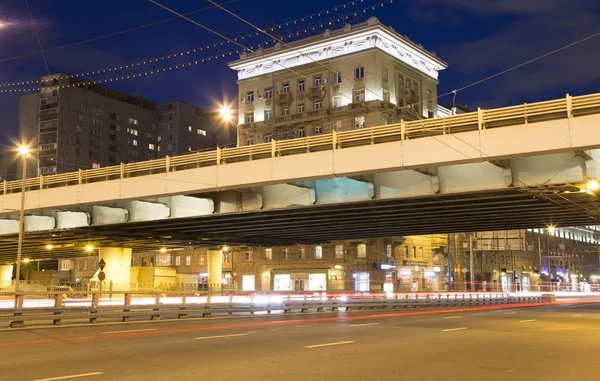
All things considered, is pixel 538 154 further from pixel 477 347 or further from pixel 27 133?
pixel 27 133

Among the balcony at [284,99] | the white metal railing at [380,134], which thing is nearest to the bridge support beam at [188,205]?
the white metal railing at [380,134]

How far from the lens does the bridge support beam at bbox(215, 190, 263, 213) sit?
32938 mm

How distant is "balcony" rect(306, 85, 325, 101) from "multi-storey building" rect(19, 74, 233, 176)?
52.5 metres

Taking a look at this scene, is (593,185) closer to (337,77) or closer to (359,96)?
(359,96)

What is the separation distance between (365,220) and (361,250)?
3450 centimetres

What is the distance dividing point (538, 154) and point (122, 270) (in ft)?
127

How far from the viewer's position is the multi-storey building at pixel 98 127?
118375 millimetres

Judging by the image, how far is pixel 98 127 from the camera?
4946 inches

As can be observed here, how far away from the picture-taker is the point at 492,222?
39.2m

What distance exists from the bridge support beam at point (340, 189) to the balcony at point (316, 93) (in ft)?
154

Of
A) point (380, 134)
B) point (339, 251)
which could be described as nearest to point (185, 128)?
point (339, 251)

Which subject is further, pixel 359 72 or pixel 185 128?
pixel 185 128

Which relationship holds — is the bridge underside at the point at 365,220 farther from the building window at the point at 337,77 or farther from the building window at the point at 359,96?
the building window at the point at 337,77

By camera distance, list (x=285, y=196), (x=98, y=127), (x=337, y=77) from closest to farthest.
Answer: (x=285, y=196)
(x=337, y=77)
(x=98, y=127)
